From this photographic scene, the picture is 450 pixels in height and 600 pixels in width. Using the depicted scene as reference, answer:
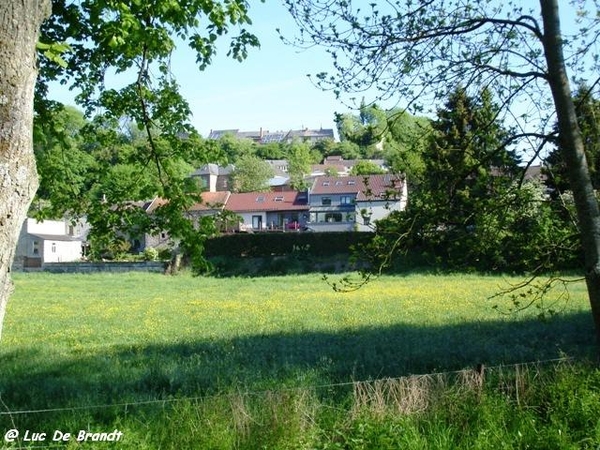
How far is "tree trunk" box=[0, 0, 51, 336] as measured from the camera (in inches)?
126

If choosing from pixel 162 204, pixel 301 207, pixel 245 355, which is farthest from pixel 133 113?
pixel 301 207

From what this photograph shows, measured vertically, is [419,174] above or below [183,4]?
below

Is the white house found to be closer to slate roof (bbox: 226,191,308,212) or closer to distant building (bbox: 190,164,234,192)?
slate roof (bbox: 226,191,308,212)

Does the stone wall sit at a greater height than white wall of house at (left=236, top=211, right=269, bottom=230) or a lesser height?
lesser

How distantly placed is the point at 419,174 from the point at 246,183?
341 feet

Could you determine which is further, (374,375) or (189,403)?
(374,375)

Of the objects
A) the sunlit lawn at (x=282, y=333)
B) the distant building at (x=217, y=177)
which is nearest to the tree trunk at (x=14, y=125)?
the sunlit lawn at (x=282, y=333)

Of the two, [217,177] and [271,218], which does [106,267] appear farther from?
[217,177]

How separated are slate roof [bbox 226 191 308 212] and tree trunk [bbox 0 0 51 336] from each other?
86.2m

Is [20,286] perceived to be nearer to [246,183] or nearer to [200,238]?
[200,238]

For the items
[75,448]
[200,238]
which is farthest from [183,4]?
[75,448]

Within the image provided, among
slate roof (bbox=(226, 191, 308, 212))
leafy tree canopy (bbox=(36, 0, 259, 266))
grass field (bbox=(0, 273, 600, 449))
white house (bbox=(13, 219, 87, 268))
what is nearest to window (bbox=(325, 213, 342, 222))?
slate roof (bbox=(226, 191, 308, 212))

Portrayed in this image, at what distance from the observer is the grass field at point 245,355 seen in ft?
17.3

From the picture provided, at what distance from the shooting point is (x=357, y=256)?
264 inches
